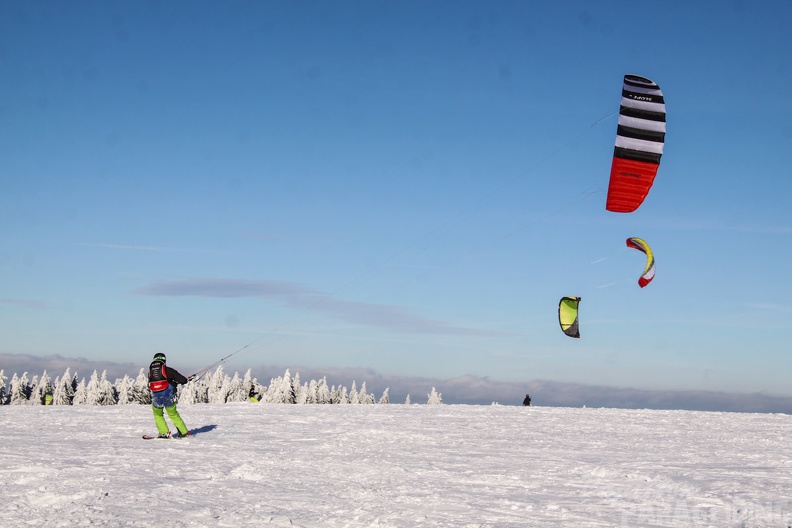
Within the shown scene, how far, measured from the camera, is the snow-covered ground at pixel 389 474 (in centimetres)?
755

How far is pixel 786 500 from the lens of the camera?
8.51m

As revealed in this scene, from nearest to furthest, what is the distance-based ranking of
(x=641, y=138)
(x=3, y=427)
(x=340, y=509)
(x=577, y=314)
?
(x=340, y=509) → (x=3, y=427) → (x=641, y=138) → (x=577, y=314)

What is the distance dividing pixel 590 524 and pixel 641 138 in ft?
49.7

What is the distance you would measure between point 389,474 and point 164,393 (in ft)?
19.1

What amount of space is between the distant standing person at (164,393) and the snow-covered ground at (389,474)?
0.67 m

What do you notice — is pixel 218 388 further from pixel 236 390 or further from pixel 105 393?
pixel 105 393

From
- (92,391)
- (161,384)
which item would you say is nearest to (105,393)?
(92,391)

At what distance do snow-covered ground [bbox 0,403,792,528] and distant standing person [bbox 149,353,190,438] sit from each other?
670 mm

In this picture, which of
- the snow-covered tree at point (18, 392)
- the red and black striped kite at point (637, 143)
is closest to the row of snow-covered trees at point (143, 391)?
the snow-covered tree at point (18, 392)

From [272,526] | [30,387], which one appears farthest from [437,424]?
[30,387]

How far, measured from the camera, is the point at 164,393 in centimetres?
1396

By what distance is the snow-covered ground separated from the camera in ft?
24.8

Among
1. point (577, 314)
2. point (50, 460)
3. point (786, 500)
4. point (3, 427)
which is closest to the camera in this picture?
point (786, 500)

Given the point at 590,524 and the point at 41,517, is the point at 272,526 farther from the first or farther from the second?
the point at 590,524
